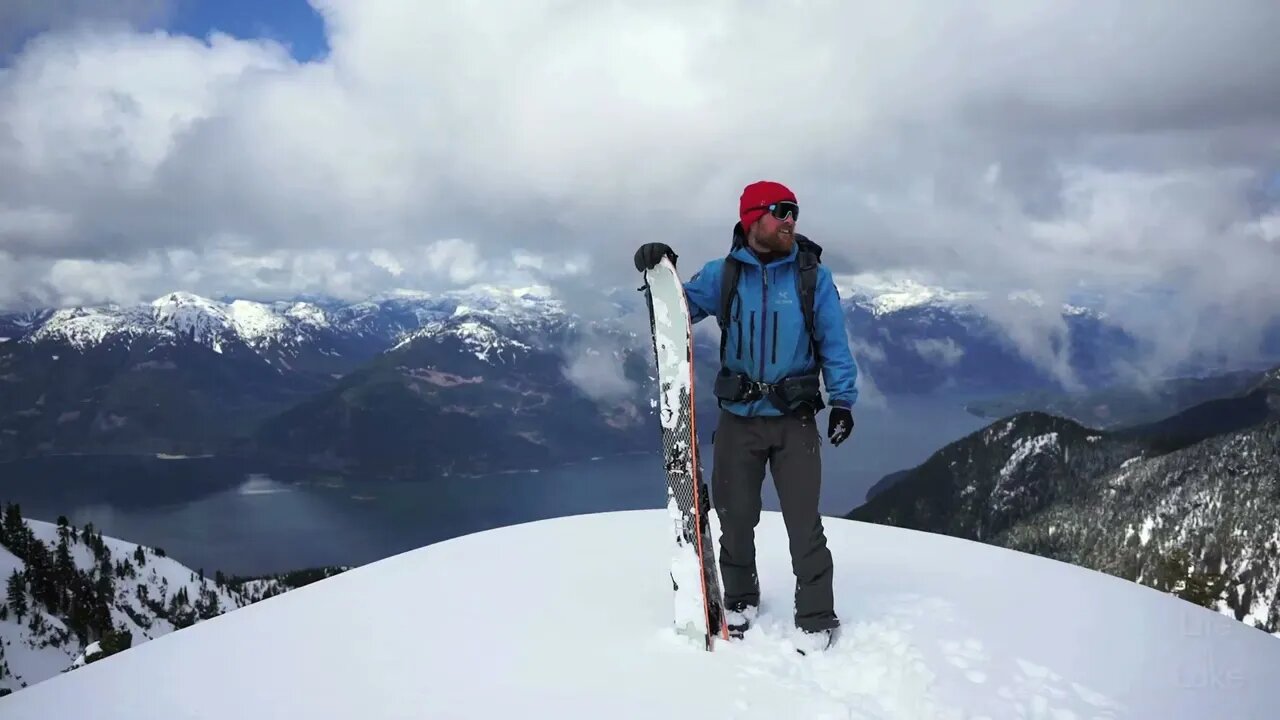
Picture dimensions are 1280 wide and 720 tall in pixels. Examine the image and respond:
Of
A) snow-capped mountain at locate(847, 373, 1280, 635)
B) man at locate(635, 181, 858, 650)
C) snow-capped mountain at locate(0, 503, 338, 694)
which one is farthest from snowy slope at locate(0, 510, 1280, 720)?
snow-capped mountain at locate(0, 503, 338, 694)

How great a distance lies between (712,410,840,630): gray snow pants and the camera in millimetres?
4770

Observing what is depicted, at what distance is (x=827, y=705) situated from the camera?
3957 mm

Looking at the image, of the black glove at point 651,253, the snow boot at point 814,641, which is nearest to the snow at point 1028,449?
the snow boot at point 814,641

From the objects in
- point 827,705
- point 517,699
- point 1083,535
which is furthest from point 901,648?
point 1083,535

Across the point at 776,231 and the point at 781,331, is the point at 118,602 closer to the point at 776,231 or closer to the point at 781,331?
the point at 781,331

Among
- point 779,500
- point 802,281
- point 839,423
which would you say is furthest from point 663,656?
point 802,281

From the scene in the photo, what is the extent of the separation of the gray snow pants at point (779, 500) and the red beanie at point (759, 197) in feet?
4.49

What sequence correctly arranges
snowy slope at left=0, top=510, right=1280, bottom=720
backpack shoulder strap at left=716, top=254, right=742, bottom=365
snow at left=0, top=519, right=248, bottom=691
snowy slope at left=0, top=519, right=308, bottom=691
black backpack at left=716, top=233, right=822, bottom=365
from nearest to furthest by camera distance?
snowy slope at left=0, top=510, right=1280, bottom=720, black backpack at left=716, top=233, right=822, bottom=365, backpack shoulder strap at left=716, top=254, right=742, bottom=365, snow at left=0, top=519, right=248, bottom=691, snowy slope at left=0, top=519, right=308, bottom=691

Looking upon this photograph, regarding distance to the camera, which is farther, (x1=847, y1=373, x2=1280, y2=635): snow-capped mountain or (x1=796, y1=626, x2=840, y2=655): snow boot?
(x1=847, y1=373, x2=1280, y2=635): snow-capped mountain

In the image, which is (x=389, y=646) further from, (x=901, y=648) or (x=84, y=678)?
(x=901, y=648)

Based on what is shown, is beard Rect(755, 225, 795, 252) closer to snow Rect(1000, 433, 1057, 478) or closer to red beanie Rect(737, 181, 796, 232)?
red beanie Rect(737, 181, 796, 232)

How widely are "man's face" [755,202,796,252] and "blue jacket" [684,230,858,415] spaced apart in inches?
4.3

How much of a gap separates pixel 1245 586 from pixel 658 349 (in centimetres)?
14354

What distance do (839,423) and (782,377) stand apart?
1.57ft
